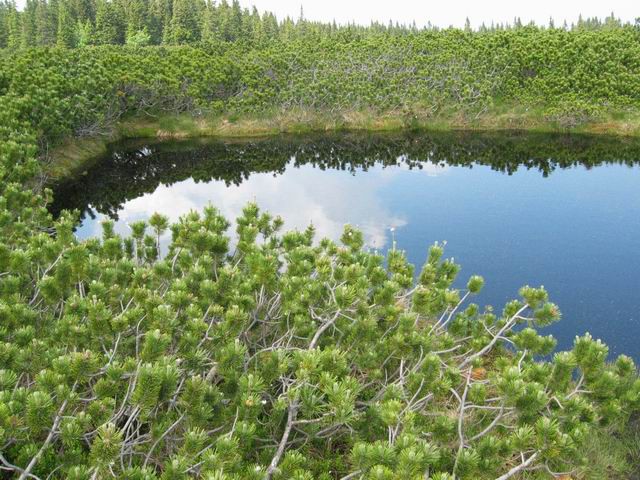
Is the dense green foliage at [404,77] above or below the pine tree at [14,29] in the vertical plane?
below

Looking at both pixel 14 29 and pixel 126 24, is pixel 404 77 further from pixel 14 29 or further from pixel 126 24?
pixel 14 29

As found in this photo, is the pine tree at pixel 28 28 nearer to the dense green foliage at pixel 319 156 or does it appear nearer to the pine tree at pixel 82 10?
the pine tree at pixel 82 10

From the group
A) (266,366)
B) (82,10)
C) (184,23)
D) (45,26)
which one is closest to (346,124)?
(266,366)

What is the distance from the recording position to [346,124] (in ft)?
106

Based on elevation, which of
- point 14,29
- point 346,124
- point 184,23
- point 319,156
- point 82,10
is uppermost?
point 82,10

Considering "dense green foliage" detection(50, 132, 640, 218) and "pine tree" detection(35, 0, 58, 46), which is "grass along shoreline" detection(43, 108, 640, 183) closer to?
"dense green foliage" detection(50, 132, 640, 218)

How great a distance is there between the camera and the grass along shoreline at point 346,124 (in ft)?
99.0

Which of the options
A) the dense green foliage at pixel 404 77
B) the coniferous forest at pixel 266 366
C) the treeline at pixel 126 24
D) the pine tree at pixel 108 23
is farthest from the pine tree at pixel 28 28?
the coniferous forest at pixel 266 366

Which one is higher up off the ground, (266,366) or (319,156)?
(319,156)

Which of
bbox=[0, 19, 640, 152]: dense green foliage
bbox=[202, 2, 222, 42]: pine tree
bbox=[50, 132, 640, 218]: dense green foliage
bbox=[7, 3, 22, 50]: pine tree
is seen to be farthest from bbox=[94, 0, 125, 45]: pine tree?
bbox=[50, 132, 640, 218]: dense green foliage

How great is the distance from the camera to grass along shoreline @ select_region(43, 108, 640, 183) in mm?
30188

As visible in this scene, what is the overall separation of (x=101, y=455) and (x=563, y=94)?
33.4 m

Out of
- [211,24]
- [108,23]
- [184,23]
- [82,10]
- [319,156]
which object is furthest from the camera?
[82,10]

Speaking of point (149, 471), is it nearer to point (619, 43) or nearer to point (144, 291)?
point (144, 291)
